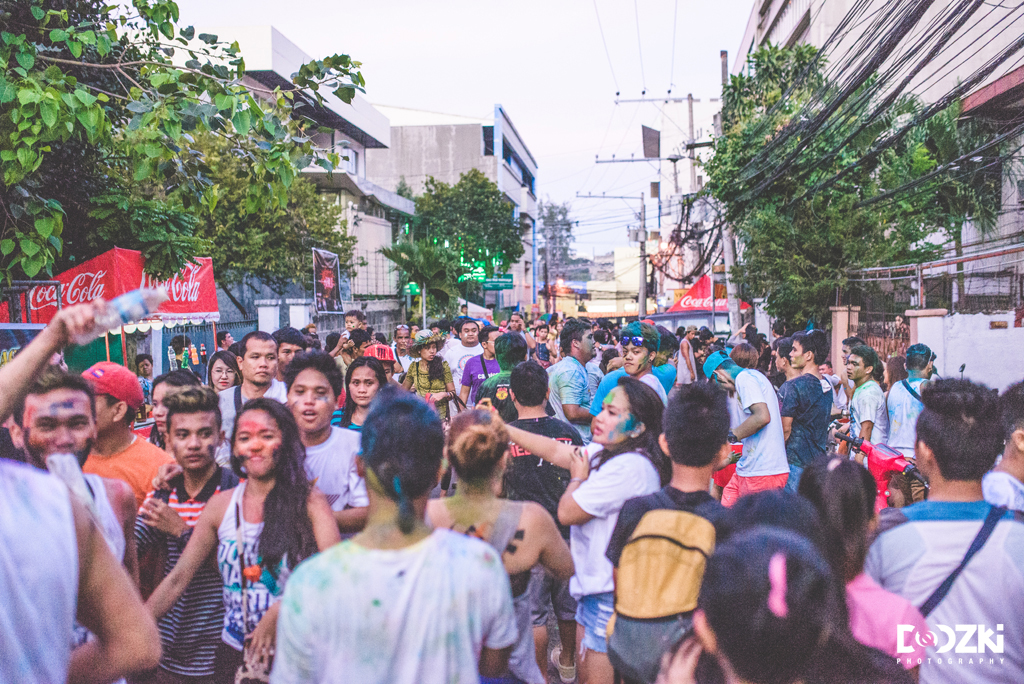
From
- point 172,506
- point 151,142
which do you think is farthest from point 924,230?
point 172,506

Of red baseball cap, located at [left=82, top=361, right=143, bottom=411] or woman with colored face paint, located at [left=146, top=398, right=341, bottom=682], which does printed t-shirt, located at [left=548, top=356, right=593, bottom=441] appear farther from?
woman with colored face paint, located at [left=146, top=398, right=341, bottom=682]

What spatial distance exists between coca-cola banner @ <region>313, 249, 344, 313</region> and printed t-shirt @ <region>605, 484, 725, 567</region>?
15.8m

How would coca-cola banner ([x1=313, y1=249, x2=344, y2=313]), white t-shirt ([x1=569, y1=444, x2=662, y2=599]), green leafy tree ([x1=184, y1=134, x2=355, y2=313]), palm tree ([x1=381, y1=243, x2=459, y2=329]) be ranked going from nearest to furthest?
white t-shirt ([x1=569, y1=444, x2=662, y2=599]), coca-cola banner ([x1=313, y1=249, x2=344, y2=313]), green leafy tree ([x1=184, y1=134, x2=355, y2=313]), palm tree ([x1=381, y1=243, x2=459, y2=329])

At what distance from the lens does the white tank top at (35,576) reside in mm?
1598

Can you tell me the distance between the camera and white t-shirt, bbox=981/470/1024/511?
9.04 feet

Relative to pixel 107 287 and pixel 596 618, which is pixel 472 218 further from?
pixel 596 618

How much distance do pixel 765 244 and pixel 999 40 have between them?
20.1 feet

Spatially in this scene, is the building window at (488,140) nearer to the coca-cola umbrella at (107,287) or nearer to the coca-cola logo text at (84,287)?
the coca-cola umbrella at (107,287)

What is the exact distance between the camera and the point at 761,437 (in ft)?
17.0

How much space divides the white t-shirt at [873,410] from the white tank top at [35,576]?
6.03 metres

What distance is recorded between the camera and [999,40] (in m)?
15.5

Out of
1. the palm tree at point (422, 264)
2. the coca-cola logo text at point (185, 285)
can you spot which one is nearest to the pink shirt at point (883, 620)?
the coca-cola logo text at point (185, 285)

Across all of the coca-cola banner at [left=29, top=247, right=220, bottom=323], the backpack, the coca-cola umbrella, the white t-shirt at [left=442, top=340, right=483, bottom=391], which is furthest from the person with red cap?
the coca-cola umbrella

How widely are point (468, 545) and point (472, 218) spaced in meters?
38.1
